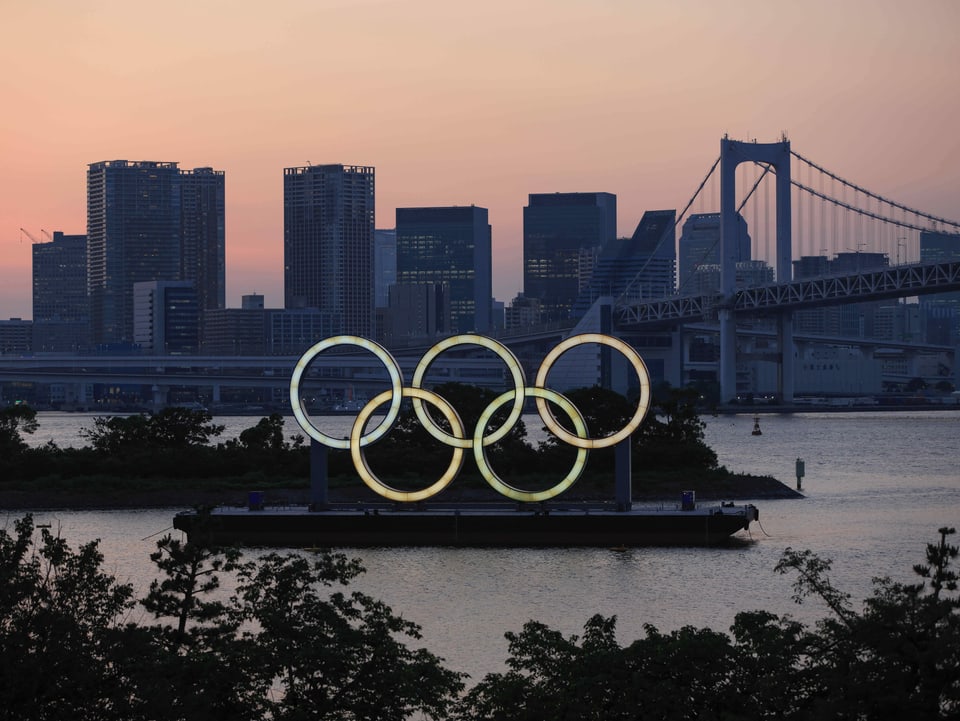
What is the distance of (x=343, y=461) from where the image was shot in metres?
45.0

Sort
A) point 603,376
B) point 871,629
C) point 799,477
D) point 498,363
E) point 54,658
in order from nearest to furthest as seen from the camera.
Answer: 1. point 871,629
2. point 54,658
3. point 799,477
4. point 603,376
5. point 498,363

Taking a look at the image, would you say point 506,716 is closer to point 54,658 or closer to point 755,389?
point 54,658

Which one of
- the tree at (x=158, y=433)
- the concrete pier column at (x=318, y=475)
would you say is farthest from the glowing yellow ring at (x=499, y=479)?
the tree at (x=158, y=433)

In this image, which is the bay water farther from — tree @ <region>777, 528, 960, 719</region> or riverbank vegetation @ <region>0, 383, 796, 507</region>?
tree @ <region>777, 528, 960, 719</region>

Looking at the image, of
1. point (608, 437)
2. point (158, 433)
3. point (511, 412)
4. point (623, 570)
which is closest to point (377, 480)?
point (511, 412)

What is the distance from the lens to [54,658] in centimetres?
1356

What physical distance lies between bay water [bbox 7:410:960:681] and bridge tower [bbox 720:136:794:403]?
52.3 metres

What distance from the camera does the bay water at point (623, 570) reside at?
2358 cm

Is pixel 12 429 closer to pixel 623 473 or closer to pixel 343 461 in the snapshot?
pixel 343 461

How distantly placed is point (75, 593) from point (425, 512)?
17180 millimetres

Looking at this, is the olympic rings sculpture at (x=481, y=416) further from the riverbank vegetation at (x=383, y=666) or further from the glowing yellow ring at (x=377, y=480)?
the riverbank vegetation at (x=383, y=666)

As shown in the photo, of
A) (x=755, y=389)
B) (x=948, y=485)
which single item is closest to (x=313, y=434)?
(x=948, y=485)

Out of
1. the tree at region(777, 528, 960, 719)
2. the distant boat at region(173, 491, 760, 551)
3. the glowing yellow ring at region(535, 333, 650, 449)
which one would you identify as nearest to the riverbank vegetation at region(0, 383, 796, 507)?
the distant boat at region(173, 491, 760, 551)

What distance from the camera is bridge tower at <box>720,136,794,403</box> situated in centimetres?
9825
